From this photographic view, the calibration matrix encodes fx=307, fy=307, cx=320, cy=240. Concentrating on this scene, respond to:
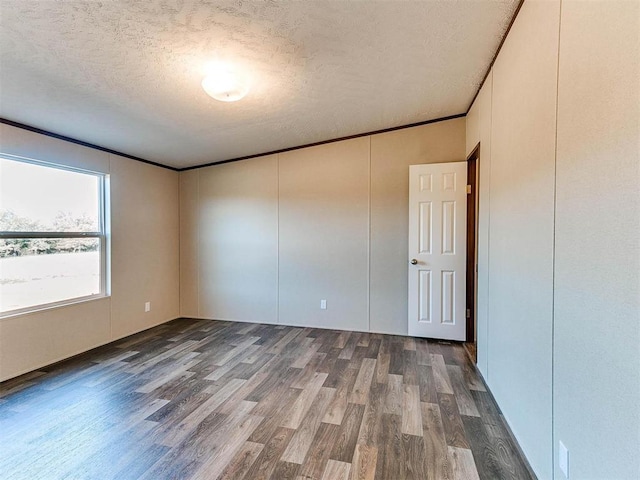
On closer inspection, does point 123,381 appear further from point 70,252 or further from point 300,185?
point 300,185

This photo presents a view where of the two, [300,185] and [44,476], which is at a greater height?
[300,185]

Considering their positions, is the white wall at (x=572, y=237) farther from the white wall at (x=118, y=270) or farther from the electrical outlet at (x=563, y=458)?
the white wall at (x=118, y=270)

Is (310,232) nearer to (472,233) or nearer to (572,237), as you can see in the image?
(472,233)

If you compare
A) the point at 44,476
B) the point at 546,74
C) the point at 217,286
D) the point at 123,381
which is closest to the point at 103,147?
the point at 217,286

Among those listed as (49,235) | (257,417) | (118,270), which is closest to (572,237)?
(257,417)

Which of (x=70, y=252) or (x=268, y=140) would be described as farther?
(x=268, y=140)

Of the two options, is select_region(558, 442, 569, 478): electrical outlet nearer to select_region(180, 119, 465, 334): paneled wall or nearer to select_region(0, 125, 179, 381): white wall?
select_region(180, 119, 465, 334): paneled wall

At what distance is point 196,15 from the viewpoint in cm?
167

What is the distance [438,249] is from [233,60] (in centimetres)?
283

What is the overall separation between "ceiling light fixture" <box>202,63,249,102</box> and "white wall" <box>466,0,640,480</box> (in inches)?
72.0

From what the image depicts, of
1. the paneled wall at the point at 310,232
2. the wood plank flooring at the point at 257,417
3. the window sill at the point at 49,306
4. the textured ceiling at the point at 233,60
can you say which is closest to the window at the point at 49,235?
the window sill at the point at 49,306

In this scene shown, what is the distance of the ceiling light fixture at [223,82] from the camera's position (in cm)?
214

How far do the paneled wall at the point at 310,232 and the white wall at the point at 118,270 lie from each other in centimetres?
31

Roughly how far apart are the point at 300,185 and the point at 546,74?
10.0ft
